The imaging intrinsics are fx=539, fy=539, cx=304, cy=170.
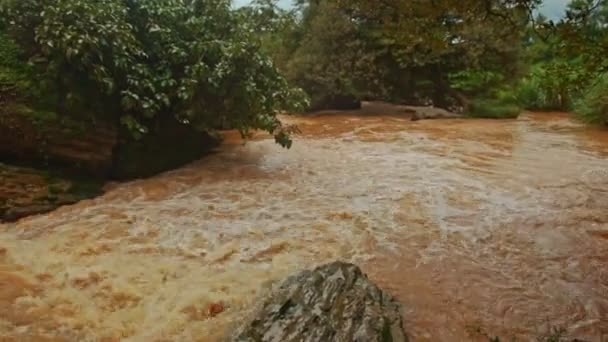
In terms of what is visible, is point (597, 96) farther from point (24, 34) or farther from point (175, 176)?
point (24, 34)

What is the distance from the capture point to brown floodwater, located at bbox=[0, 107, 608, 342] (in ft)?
10.7

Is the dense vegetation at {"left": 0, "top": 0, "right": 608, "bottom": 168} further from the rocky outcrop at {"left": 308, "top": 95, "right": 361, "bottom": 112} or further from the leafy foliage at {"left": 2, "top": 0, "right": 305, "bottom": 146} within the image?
the rocky outcrop at {"left": 308, "top": 95, "right": 361, "bottom": 112}

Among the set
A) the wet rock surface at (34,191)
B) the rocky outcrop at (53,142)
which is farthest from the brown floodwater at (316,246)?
the rocky outcrop at (53,142)

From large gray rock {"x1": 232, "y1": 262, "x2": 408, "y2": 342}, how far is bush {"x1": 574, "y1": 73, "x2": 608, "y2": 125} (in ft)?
32.6

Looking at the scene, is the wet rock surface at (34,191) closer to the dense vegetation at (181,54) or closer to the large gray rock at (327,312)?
the dense vegetation at (181,54)

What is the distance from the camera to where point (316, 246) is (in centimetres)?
431

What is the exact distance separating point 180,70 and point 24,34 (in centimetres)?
173

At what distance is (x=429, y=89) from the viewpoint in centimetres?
1534

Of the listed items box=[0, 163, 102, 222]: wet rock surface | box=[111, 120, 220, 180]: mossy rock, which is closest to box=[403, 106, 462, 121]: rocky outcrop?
box=[111, 120, 220, 180]: mossy rock

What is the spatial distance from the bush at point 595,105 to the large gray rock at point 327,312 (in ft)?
32.6

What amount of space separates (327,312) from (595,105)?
35.1 ft

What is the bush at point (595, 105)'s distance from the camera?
1121 centimetres

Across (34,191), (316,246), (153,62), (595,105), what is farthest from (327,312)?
(595,105)

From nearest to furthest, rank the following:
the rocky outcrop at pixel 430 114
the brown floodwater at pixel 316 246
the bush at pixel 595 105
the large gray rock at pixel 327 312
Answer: the large gray rock at pixel 327 312, the brown floodwater at pixel 316 246, the bush at pixel 595 105, the rocky outcrop at pixel 430 114
